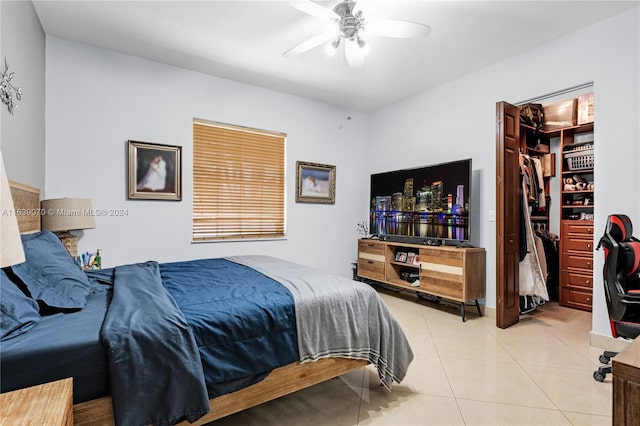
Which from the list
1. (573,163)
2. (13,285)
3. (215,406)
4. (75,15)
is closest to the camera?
(13,285)

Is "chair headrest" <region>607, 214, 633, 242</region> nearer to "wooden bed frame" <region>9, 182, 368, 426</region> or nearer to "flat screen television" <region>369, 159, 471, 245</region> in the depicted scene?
"flat screen television" <region>369, 159, 471, 245</region>

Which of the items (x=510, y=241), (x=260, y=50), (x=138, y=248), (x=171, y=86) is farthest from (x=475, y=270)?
(x=171, y=86)

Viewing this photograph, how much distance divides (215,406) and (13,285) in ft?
3.18

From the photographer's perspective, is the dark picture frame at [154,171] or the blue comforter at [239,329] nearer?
the blue comforter at [239,329]

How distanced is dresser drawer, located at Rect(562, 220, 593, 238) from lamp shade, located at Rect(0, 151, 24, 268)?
488cm

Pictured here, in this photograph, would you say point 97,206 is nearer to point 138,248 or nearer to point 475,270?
point 138,248

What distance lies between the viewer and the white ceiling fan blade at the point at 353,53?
8.65 ft

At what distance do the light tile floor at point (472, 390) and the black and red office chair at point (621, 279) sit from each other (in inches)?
13.7

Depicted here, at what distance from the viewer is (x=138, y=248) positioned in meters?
3.36

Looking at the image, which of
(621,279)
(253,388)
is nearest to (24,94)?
(253,388)

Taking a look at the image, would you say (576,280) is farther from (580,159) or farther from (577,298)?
(580,159)

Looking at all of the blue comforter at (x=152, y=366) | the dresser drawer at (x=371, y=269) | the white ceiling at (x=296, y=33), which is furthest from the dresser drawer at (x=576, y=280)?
the blue comforter at (x=152, y=366)

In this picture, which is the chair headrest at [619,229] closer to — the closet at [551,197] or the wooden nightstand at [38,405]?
the closet at [551,197]

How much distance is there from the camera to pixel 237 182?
4.04 m
